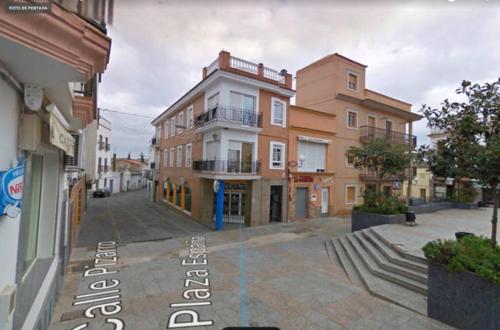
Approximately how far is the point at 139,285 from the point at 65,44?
613cm

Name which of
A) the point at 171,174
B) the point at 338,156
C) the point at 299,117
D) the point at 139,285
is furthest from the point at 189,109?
the point at 139,285

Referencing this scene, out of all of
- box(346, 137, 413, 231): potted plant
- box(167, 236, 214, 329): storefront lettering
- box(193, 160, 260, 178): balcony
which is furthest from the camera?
box(193, 160, 260, 178): balcony

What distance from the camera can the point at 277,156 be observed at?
15.3 m

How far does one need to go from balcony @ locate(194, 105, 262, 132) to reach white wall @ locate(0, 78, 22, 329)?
34.8ft

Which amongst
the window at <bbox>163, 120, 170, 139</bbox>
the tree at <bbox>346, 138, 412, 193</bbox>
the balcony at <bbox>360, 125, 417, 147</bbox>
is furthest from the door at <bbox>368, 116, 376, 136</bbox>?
the window at <bbox>163, 120, 170, 139</bbox>

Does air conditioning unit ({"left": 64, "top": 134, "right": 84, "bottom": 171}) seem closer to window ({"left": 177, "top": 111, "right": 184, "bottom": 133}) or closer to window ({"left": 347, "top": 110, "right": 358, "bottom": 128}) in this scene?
window ({"left": 177, "top": 111, "right": 184, "bottom": 133})

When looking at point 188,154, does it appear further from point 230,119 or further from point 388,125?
point 388,125

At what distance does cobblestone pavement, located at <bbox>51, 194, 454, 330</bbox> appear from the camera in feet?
15.5

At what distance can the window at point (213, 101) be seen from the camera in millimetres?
13712

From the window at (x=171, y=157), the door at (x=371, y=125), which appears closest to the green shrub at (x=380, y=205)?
the door at (x=371, y=125)

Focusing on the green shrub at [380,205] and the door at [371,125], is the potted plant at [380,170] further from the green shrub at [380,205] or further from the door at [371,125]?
the door at [371,125]

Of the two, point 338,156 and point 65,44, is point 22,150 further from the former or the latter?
point 338,156

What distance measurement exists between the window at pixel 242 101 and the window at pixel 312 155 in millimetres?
4237

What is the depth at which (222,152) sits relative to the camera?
43.1ft
